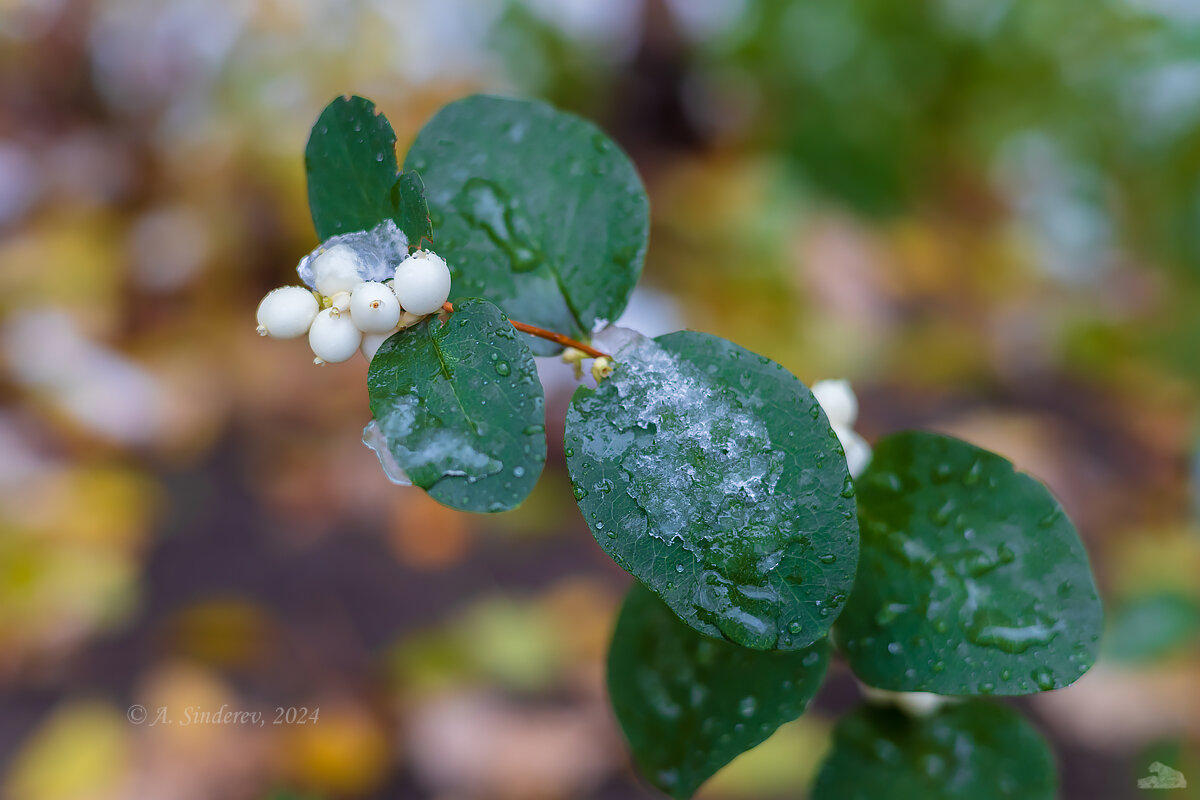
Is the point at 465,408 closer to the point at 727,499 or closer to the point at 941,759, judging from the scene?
the point at 727,499

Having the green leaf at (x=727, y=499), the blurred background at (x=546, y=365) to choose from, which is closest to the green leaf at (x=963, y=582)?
the green leaf at (x=727, y=499)

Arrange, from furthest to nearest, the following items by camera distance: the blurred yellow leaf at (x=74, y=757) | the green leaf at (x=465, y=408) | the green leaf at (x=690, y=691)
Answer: the blurred yellow leaf at (x=74, y=757) → the green leaf at (x=690, y=691) → the green leaf at (x=465, y=408)

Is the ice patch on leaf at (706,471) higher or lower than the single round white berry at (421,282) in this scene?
lower

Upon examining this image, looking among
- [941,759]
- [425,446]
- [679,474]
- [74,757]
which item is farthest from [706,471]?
[74,757]

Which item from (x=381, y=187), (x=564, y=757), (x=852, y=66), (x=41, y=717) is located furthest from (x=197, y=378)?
(x=852, y=66)

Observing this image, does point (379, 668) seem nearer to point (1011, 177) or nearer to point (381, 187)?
point (381, 187)

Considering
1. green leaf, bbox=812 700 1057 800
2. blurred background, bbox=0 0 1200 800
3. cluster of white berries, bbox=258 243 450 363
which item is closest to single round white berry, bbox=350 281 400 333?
cluster of white berries, bbox=258 243 450 363

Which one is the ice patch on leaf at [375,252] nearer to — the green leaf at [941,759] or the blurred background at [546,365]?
the green leaf at [941,759]
